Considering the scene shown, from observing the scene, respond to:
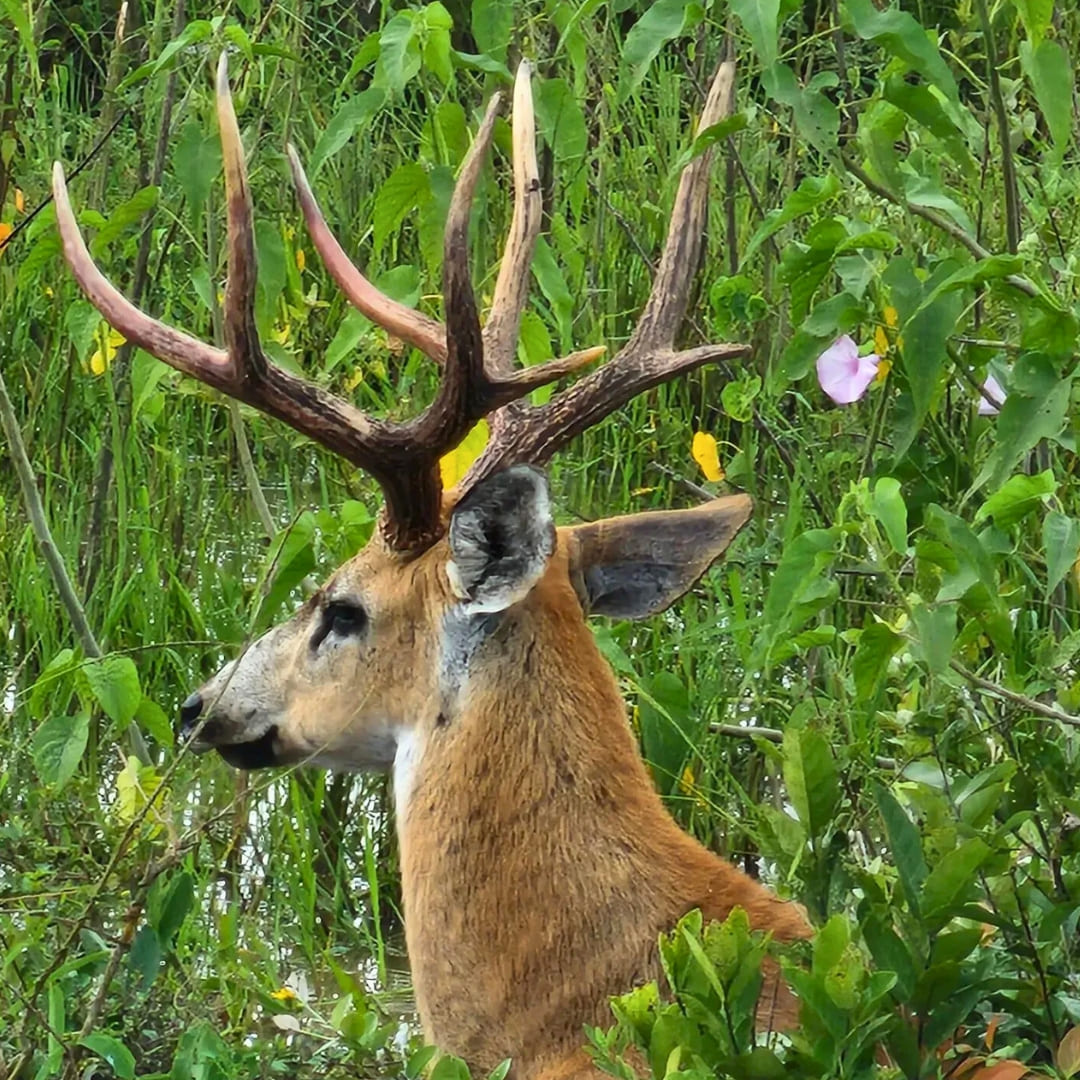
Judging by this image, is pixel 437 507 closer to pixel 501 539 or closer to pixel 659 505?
pixel 501 539

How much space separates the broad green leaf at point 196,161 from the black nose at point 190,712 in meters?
0.95

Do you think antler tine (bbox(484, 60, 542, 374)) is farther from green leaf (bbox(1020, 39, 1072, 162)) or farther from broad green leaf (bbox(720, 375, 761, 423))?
green leaf (bbox(1020, 39, 1072, 162))

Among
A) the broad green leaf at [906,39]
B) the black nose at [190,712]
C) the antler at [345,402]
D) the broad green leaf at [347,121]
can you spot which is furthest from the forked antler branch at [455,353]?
the broad green leaf at [906,39]

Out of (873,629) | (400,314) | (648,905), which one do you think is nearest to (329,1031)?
(648,905)

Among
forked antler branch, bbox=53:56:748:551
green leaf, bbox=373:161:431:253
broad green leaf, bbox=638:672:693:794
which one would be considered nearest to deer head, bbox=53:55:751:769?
forked antler branch, bbox=53:56:748:551

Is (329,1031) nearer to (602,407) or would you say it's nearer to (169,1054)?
(169,1054)

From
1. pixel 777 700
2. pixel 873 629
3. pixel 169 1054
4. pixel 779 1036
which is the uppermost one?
pixel 873 629

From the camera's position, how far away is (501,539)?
347 cm

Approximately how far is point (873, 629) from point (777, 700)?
2.07 meters

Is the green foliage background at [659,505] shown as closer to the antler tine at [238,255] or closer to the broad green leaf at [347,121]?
the broad green leaf at [347,121]

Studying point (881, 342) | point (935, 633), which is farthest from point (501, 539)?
point (881, 342)

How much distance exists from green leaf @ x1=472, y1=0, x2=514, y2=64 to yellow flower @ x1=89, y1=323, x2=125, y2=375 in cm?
106

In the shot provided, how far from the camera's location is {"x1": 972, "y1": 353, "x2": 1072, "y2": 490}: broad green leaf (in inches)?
122

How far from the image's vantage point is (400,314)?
13.6 feet
